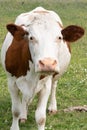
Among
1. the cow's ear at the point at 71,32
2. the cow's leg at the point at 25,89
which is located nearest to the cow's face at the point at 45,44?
the cow's ear at the point at 71,32

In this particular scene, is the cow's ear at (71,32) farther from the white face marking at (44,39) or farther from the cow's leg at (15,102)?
the cow's leg at (15,102)

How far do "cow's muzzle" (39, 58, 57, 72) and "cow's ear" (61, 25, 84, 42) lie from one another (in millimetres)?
832

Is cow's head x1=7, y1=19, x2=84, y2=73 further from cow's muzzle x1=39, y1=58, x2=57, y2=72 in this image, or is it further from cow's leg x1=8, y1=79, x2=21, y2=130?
cow's leg x1=8, y1=79, x2=21, y2=130

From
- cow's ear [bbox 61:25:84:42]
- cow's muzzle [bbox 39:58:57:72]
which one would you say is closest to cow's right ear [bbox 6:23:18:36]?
cow's ear [bbox 61:25:84:42]

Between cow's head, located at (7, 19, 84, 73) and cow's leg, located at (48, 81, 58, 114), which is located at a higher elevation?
cow's head, located at (7, 19, 84, 73)

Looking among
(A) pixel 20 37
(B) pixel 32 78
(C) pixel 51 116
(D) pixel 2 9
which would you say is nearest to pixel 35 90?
(B) pixel 32 78

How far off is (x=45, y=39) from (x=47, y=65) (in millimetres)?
428

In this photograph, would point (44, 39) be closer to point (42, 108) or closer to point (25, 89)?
point (25, 89)

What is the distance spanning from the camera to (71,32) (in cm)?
654

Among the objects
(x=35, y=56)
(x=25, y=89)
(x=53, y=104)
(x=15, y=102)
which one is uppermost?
(x=35, y=56)

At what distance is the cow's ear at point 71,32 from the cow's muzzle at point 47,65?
0.83 metres

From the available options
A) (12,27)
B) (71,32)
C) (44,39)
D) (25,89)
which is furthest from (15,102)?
(44,39)

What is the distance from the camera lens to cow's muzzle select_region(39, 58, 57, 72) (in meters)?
5.75

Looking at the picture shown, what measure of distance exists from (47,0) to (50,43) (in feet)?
78.5
